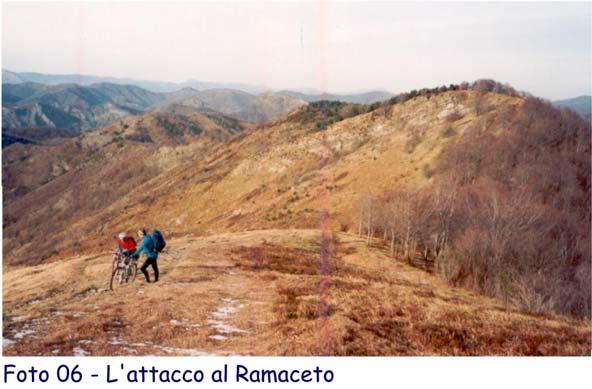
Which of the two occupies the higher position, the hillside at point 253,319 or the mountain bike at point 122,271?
the mountain bike at point 122,271

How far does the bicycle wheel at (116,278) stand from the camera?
16888 millimetres

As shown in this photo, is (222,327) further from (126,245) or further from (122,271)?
(122,271)

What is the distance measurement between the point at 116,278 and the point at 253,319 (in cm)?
725

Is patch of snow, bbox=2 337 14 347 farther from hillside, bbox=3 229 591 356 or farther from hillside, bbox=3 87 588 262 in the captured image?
hillside, bbox=3 87 588 262

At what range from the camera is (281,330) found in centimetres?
1339

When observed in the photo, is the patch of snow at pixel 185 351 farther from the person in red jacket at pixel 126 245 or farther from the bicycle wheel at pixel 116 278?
the bicycle wheel at pixel 116 278

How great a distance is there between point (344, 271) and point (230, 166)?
257 feet

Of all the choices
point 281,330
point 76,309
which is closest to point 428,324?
point 281,330

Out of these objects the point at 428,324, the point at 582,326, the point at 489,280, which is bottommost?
the point at 489,280

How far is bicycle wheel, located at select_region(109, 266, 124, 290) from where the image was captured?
16.9m

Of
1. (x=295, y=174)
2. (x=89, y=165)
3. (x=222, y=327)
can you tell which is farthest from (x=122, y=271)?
(x=89, y=165)

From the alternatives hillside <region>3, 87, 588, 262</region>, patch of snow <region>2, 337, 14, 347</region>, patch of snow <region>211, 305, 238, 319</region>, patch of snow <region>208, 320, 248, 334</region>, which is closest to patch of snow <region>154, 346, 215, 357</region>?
patch of snow <region>208, 320, 248, 334</region>

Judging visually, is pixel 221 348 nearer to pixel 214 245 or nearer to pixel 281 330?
pixel 281 330

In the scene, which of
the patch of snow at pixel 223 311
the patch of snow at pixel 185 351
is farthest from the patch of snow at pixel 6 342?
the patch of snow at pixel 223 311
